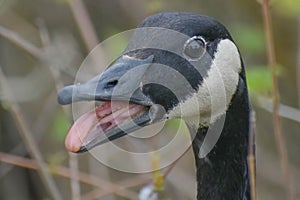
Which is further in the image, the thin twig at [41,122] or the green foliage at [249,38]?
the thin twig at [41,122]

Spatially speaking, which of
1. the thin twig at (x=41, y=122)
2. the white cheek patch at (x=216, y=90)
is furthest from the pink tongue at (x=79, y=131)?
the thin twig at (x=41, y=122)

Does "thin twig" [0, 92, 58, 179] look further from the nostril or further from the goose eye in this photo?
the nostril

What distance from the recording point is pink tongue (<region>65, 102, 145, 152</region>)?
93.4 inches

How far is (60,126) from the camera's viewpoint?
4.80 meters

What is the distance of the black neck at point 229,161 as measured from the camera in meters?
2.85

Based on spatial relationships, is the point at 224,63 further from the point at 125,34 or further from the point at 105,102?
the point at 125,34

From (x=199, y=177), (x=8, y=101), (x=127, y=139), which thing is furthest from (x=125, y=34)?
(x=199, y=177)

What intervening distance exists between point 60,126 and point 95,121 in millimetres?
2409

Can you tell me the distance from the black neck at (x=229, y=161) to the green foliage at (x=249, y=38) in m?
1.97

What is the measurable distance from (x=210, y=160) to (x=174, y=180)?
169cm

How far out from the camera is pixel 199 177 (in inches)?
117

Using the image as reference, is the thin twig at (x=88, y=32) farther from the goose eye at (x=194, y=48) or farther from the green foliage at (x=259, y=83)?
the goose eye at (x=194, y=48)

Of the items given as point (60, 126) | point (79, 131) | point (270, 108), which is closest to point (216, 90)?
point (79, 131)

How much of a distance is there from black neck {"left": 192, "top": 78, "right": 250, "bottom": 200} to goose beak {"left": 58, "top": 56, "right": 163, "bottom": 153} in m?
0.37
